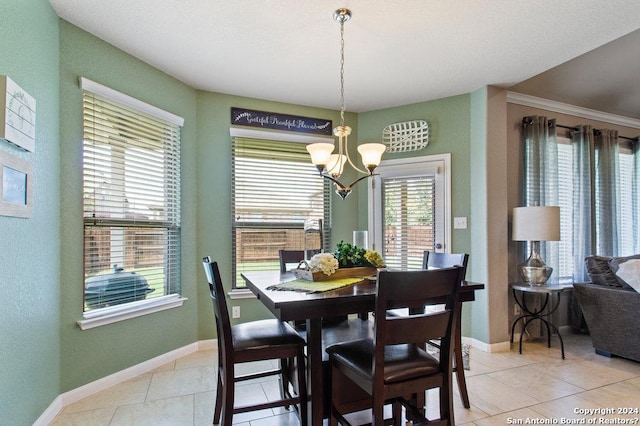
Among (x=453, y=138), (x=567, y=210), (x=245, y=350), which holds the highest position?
(x=453, y=138)

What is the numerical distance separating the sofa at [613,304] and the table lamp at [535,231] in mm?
412

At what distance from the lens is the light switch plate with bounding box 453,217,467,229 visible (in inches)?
143

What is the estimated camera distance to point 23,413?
191cm

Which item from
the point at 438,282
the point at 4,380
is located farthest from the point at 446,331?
the point at 4,380

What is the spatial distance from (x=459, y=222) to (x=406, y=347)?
7.34 feet

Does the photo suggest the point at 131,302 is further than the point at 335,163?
Yes

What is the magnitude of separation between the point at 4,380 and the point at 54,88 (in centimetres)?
174

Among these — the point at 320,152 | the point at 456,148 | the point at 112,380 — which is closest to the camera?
the point at 320,152

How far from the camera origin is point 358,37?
2549 mm

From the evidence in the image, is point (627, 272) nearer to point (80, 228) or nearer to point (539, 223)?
point (539, 223)

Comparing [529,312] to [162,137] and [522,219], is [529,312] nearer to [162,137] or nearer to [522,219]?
[522,219]

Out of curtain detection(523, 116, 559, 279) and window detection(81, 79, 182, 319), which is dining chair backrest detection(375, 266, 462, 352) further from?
curtain detection(523, 116, 559, 279)

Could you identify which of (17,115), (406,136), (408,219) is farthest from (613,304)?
(17,115)

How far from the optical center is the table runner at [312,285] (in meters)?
1.82
